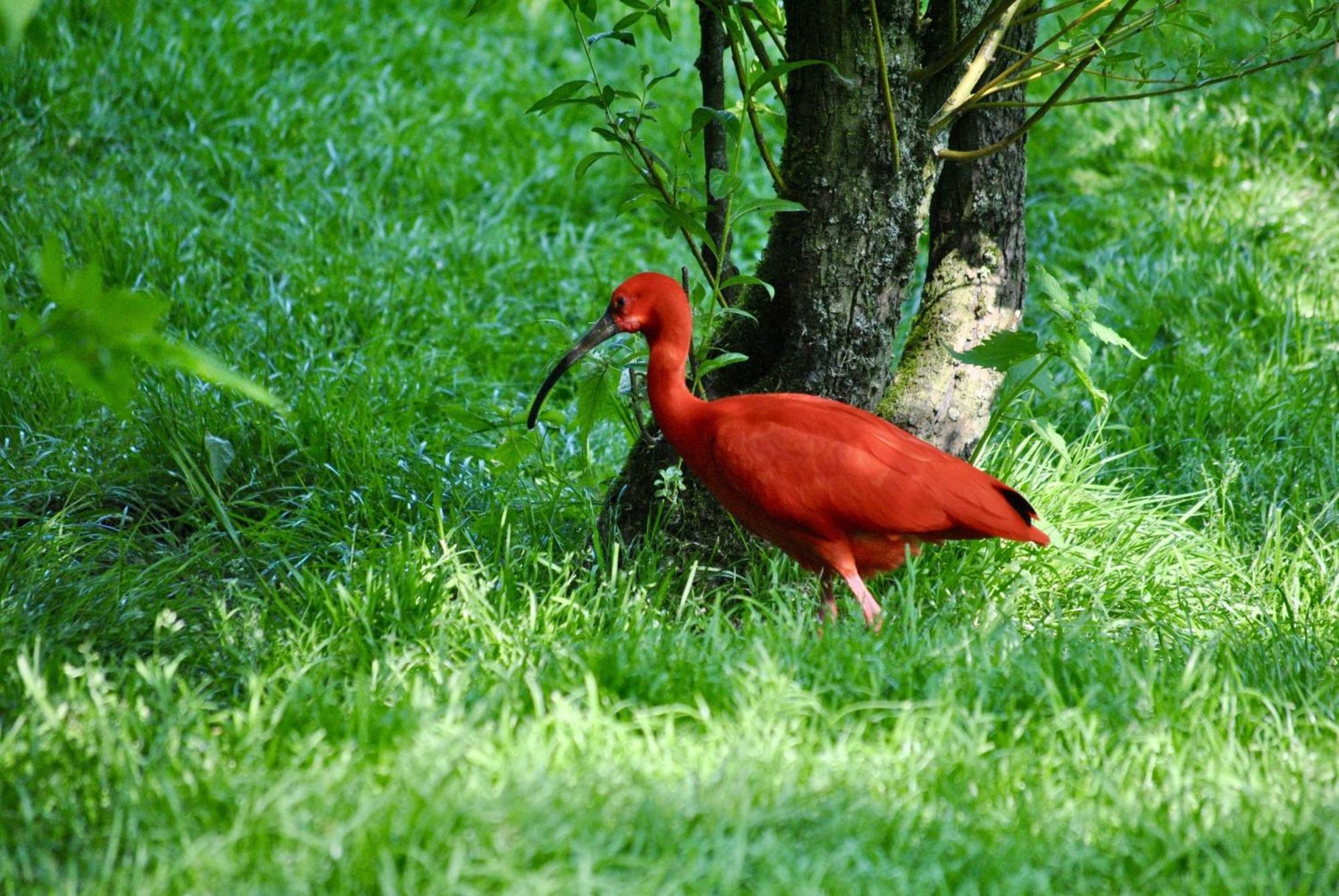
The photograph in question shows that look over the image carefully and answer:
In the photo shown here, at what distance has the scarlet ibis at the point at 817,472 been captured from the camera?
3.29m

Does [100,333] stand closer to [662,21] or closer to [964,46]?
[662,21]

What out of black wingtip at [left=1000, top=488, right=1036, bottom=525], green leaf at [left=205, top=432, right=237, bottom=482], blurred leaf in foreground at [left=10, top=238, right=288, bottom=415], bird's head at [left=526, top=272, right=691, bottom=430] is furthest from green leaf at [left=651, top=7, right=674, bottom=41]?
blurred leaf in foreground at [left=10, top=238, right=288, bottom=415]

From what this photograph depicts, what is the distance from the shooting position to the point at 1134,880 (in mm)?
2336

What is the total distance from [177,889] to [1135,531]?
9.34 feet

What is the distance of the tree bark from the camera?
155 inches

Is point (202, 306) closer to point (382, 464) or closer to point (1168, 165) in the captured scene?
point (382, 464)

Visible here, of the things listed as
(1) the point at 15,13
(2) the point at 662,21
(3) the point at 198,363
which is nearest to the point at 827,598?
(2) the point at 662,21

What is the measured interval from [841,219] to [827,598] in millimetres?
946

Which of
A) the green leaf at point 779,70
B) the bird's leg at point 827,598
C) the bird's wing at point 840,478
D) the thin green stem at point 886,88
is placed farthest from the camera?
the bird's leg at point 827,598

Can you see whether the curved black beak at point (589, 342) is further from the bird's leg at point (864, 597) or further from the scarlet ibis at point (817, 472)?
the bird's leg at point (864, 597)

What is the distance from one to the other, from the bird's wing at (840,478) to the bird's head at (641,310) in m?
0.28

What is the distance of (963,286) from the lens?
13.1 feet

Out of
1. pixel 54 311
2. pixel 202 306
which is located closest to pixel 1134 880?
pixel 54 311

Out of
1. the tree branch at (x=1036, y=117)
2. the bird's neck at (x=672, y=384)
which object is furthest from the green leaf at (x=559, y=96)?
the tree branch at (x=1036, y=117)
